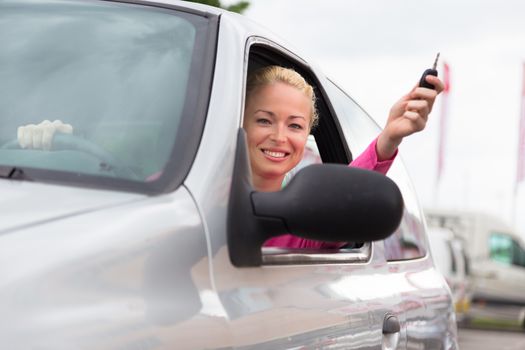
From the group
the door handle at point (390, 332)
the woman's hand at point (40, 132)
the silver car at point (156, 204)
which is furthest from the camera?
the door handle at point (390, 332)

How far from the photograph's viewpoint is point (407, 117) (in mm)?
3533

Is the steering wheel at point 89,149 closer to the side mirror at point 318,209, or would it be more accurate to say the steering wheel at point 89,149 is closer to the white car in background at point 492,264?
the side mirror at point 318,209

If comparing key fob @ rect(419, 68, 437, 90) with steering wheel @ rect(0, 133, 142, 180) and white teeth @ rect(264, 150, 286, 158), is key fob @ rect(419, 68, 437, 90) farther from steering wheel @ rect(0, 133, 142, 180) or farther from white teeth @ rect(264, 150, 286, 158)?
steering wheel @ rect(0, 133, 142, 180)

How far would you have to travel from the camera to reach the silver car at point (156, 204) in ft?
7.27

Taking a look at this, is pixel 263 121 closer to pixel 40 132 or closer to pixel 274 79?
pixel 274 79

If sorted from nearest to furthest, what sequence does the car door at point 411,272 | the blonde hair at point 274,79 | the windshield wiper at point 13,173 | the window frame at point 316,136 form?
→ the windshield wiper at point 13,173
the window frame at point 316,136
the blonde hair at point 274,79
the car door at point 411,272

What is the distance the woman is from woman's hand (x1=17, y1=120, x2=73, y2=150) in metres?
0.73

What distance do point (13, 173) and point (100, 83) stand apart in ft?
1.50

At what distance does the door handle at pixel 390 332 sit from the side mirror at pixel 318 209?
1.10m

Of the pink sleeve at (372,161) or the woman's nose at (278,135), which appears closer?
→ the woman's nose at (278,135)

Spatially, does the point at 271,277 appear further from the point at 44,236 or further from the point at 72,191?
the point at 44,236

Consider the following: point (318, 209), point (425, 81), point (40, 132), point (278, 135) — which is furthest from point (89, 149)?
point (425, 81)

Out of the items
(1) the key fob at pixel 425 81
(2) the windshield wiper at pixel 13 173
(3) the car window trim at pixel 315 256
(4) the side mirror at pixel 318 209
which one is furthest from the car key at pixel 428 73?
(2) the windshield wiper at pixel 13 173

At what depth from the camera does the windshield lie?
2.70m
